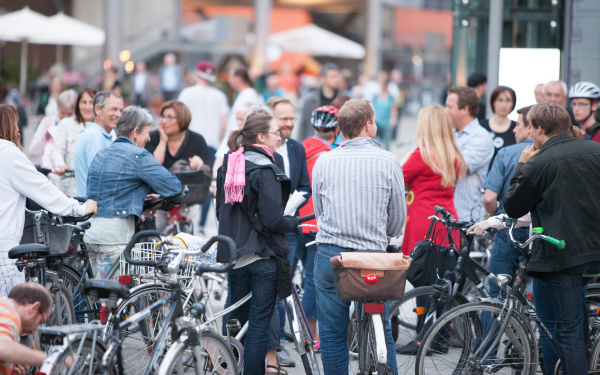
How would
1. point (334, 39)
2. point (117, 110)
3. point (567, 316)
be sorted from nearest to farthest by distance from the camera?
1. point (567, 316)
2. point (117, 110)
3. point (334, 39)

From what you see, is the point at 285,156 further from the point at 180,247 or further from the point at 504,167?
the point at 504,167

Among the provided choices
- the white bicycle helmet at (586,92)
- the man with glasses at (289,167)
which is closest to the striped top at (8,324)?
the man with glasses at (289,167)

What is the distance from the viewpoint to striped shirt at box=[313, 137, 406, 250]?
4.18m

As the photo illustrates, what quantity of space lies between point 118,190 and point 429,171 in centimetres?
234

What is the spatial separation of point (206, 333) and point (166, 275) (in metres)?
0.42

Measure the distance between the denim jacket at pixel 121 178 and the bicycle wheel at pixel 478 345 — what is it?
2.20 metres

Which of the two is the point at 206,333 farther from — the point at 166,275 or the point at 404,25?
the point at 404,25

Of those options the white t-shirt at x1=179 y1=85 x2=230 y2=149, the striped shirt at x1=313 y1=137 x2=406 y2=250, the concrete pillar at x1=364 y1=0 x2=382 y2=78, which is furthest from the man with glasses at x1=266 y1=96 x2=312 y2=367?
the concrete pillar at x1=364 y1=0 x2=382 y2=78

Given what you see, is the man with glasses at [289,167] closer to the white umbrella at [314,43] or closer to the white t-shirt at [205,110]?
the white t-shirt at [205,110]

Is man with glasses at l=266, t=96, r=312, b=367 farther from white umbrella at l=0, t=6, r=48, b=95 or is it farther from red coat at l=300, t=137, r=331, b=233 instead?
white umbrella at l=0, t=6, r=48, b=95

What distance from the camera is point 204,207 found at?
989 cm

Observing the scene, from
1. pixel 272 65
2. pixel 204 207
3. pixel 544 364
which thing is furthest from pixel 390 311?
pixel 272 65

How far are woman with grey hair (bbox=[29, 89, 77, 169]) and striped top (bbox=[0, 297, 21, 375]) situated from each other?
3694 mm

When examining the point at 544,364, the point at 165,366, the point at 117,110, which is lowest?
the point at 544,364
